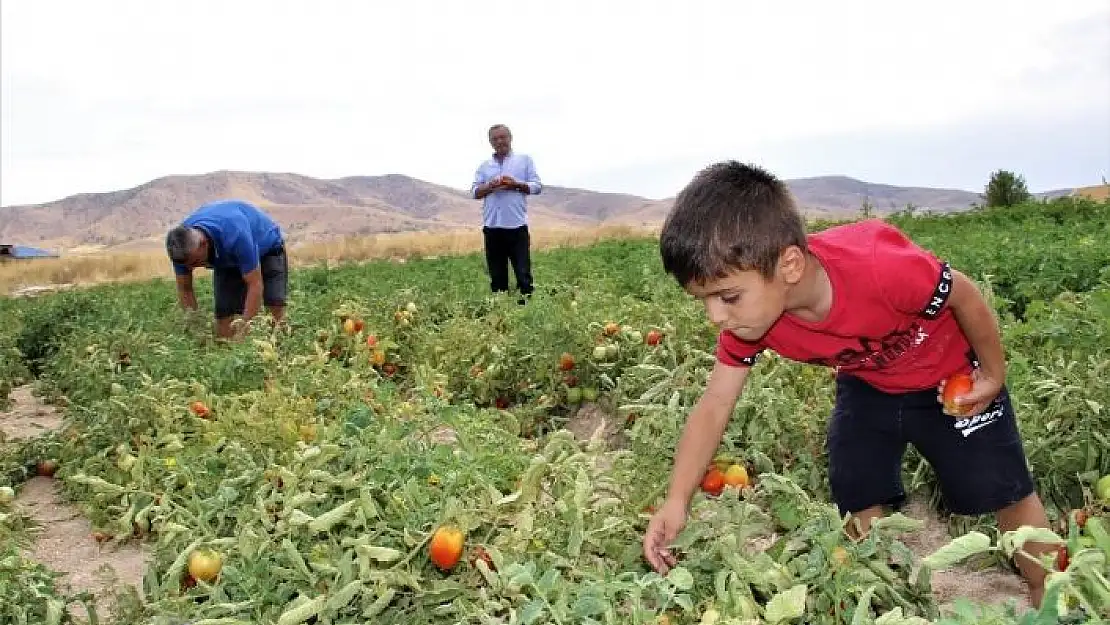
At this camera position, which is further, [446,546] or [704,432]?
[704,432]

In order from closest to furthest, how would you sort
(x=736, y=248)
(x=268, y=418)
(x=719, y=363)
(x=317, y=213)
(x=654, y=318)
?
(x=736, y=248) → (x=719, y=363) → (x=268, y=418) → (x=654, y=318) → (x=317, y=213)

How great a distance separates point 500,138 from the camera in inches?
292

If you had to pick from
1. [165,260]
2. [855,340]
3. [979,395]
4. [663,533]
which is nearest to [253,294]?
[663,533]

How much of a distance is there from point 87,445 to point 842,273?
3.29m

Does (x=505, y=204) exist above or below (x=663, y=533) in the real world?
above

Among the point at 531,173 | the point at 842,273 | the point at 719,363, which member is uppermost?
the point at 531,173

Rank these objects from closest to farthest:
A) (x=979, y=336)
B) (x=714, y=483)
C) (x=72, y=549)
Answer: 1. (x=979, y=336)
2. (x=714, y=483)
3. (x=72, y=549)

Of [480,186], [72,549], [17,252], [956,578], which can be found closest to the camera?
[956,578]

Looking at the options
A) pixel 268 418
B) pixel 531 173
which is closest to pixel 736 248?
pixel 268 418

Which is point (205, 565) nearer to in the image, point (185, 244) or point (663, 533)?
point (663, 533)

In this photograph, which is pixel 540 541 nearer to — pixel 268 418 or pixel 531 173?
pixel 268 418

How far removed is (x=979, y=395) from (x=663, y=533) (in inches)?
33.9

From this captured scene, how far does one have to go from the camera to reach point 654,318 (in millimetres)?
4852

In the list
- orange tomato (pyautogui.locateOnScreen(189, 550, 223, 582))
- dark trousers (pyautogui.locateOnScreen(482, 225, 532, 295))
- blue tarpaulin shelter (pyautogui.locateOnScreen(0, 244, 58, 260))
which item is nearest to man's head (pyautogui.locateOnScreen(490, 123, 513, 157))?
dark trousers (pyautogui.locateOnScreen(482, 225, 532, 295))
